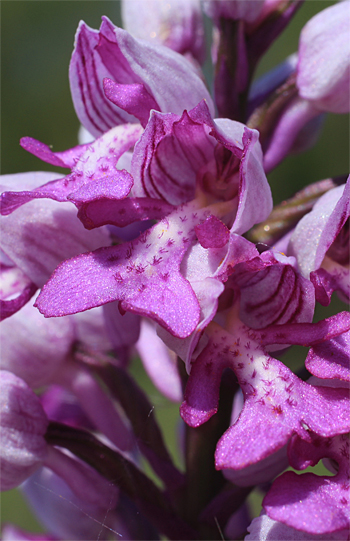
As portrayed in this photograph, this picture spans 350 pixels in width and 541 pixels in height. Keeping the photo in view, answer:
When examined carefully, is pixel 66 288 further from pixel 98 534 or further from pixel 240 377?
pixel 98 534

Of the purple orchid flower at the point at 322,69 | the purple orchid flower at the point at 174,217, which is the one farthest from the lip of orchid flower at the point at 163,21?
the purple orchid flower at the point at 174,217

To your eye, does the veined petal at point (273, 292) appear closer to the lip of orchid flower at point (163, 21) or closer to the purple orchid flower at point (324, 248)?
the purple orchid flower at point (324, 248)

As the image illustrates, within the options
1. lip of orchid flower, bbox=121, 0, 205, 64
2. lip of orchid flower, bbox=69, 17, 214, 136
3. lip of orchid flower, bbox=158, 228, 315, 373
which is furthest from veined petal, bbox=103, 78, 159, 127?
lip of orchid flower, bbox=121, 0, 205, 64

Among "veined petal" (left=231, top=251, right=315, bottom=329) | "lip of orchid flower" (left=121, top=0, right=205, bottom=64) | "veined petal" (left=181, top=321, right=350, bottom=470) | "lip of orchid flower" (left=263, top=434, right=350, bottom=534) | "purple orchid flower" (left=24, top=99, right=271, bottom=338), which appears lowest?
"lip of orchid flower" (left=263, top=434, right=350, bottom=534)

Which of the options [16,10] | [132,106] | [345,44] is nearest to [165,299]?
[132,106]

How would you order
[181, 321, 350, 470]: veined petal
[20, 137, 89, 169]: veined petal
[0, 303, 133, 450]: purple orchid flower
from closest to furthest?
[181, 321, 350, 470]: veined petal < [20, 137, 89, 169]: veined petal < [0, 303, 133, 450]: purple orchid flower

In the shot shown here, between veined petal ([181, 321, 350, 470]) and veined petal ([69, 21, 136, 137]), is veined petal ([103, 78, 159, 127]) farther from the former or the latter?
veined petal ([181, 321, 350, 470])

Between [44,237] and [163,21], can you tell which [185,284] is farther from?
[163,21]

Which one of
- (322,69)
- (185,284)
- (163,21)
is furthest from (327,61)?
(185,284)
